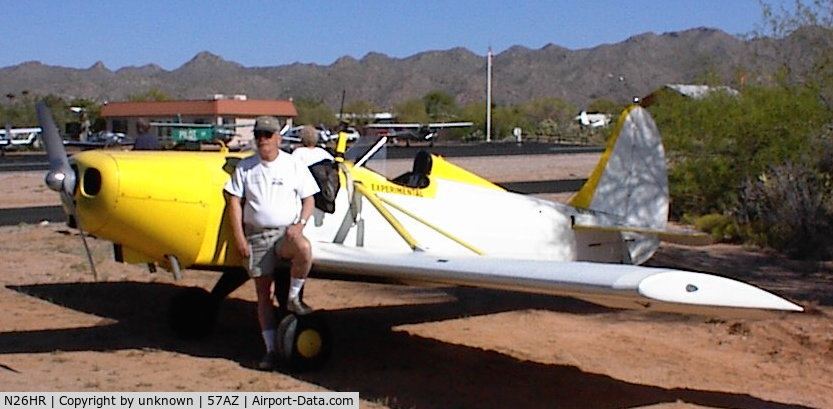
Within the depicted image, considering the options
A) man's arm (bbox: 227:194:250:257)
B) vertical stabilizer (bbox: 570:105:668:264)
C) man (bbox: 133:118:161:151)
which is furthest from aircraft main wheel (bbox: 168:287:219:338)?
vertical stabilizer (bbox: 570:105:668:264)

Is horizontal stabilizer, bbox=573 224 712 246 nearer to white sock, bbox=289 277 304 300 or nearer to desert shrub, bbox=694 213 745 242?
white sock, bbox=289 277 304 300

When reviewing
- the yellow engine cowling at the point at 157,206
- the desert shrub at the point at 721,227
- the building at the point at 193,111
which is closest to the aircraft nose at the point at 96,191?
the yellow engine cowling at the point at 157,206

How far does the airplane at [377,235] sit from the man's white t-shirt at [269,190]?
48 cm

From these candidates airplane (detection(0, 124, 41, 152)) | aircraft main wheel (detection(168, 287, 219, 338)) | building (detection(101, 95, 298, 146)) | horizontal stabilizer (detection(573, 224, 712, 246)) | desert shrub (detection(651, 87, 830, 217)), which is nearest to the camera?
aircraft main wheel (detection(168, 287, 219, 338))

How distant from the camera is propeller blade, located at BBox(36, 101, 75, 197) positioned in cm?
720

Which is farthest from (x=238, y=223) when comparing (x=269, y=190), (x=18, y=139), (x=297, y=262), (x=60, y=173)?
(x=18, y=139)

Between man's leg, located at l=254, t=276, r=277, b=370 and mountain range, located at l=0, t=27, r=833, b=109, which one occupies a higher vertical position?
mountain range, located at l=0, t=27, r=833, b=109

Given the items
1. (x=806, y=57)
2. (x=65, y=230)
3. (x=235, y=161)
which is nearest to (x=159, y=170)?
(x=235, y=161)

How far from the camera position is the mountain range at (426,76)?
146 metres

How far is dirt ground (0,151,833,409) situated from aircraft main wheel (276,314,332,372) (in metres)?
0.10

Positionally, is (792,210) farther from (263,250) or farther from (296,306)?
(263,250)

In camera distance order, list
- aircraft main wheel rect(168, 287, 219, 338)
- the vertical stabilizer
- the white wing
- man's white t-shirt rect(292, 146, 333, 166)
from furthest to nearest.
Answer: the vertical stabilizer
aircraft main wheel rect(168, 287, 219, 338)
man's white t-shirt rect(292, 146, 333, 166)
the white wing

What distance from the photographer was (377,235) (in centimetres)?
840

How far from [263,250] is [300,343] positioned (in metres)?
0.75
